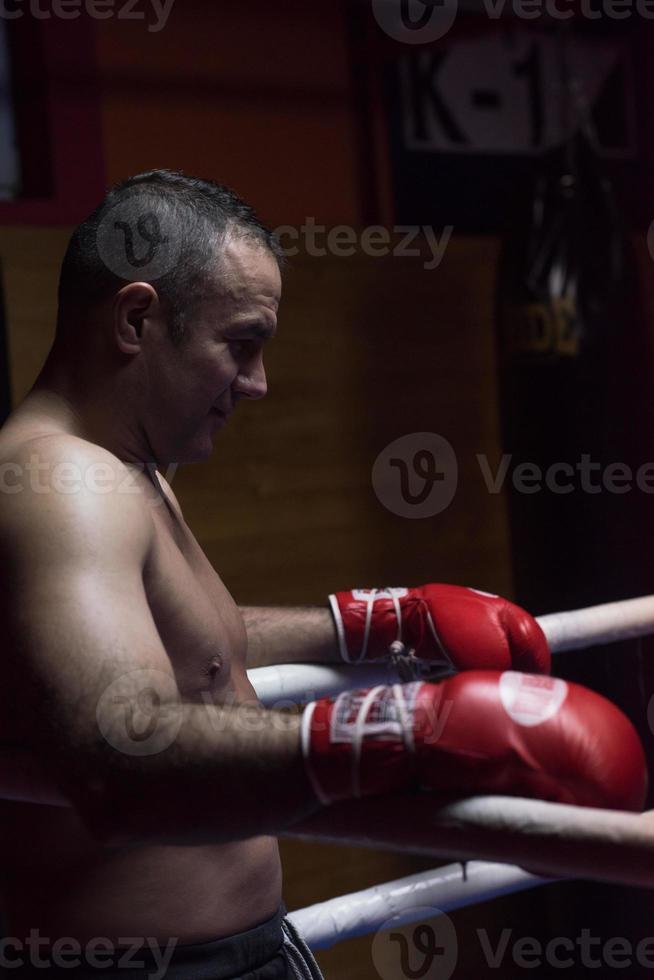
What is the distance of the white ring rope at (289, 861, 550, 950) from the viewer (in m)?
1.27

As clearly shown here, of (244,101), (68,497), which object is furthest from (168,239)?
(244,101)

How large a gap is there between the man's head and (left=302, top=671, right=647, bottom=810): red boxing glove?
0.38 m

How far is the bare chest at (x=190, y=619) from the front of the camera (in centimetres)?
103

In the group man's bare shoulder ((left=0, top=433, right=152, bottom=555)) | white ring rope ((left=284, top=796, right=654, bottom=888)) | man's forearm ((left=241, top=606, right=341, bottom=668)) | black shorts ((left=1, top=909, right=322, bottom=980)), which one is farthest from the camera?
man's forearm ((left=241, top=606, right=341, bottom=668))

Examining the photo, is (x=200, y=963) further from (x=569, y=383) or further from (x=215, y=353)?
(x=569, y=383)

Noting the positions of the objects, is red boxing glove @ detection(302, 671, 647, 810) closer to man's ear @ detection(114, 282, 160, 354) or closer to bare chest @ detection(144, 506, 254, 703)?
bare chest @ detection(144, 506, 254, 703)

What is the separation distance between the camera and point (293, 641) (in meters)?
1.39

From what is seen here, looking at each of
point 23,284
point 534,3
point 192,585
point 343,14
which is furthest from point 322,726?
point 534,3

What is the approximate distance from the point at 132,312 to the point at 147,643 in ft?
1.18

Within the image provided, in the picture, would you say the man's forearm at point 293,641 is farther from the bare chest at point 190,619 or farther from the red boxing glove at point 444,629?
the bare chest at point 190,619

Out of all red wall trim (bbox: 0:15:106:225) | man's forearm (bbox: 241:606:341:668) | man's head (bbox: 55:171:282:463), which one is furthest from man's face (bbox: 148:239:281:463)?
red wall trim (bbox: 0:15:106:225)

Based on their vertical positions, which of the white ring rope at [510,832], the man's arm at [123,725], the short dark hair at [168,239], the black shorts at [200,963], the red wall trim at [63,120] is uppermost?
the red wall trim at [63,120]

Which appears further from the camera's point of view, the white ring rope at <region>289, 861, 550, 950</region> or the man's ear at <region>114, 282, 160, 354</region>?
the white ring rope at <region>289, 861, 550, 950</region>

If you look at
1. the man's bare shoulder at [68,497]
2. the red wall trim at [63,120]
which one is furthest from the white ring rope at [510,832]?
the red wall trim at [63,120]
